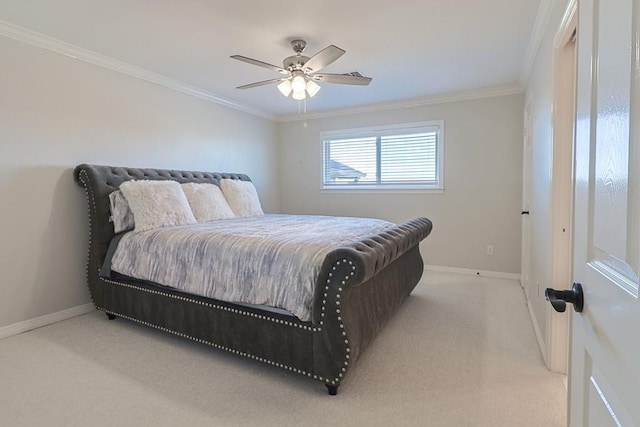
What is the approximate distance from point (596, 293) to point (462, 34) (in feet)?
8.62

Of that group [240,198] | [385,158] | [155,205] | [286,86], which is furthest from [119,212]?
[385,158]

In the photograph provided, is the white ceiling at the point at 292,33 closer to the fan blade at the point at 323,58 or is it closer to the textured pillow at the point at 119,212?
the fan blade at the point at 323,58

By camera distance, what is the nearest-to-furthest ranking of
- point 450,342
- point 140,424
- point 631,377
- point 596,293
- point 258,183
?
point 631,377, point 596,293, point 140,424, point 450,342, point 258,183

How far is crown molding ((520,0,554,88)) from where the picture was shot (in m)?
2.25

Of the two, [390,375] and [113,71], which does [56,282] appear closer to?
[113,71]

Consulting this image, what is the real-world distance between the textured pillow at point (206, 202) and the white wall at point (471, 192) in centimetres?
217

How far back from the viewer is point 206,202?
3.54 m

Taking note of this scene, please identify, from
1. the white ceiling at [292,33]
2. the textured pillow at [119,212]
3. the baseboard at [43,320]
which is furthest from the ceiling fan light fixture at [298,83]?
the baseboard at [43,320]

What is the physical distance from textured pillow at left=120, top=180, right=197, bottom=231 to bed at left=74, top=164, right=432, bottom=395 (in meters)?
0.22

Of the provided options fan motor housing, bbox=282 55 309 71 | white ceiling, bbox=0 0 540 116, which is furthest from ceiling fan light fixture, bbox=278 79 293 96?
white ceiling, bbox=0 0 540 116

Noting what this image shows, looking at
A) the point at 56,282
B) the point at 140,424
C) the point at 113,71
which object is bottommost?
the point at 140,424

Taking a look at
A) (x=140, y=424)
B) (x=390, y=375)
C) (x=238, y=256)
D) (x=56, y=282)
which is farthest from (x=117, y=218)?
(x=390, y=375)

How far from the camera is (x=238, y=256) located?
2.26 m

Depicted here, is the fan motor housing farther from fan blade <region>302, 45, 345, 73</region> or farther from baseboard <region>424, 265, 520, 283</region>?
baseboard <region>424, 265, 520, 283</region>
